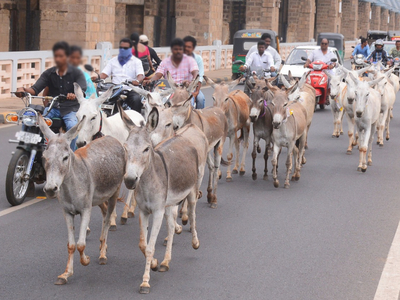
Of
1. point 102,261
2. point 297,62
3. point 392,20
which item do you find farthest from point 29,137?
point 392,20

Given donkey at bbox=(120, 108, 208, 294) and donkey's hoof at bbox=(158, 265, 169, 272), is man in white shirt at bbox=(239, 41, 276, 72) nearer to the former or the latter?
donkey at bbox=(120, 108, 208, 294)

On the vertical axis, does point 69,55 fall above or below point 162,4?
below

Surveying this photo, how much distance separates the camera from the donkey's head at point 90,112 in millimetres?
8305

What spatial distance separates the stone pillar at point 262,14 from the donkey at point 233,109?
38035 mm

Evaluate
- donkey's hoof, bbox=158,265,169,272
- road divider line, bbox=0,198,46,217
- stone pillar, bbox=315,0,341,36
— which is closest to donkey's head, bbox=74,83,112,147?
road divider line, bbox=0,198,46,217

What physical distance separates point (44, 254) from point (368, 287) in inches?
125

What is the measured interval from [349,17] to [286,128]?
2921 inches

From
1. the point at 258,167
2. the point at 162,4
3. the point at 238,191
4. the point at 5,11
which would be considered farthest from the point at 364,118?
the point at 162,4

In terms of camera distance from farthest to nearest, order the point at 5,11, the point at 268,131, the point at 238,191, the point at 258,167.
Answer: the point at 5,11 → the point at 258,167 → the point at 268,131 → the point at 238,191

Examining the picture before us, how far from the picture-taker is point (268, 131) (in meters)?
11.3

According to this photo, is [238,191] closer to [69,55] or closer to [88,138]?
[88,138]

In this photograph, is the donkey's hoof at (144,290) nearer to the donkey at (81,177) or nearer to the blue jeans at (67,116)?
the donkey at (81,177)

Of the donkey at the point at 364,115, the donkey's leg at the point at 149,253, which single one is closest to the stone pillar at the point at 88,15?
the donkey at the point at 364,115

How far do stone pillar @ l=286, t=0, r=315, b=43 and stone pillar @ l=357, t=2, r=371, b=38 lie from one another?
102ft
